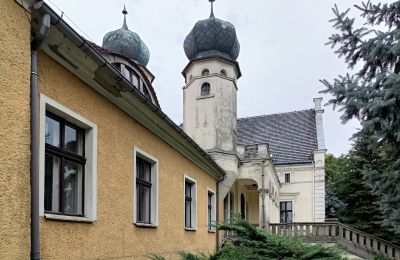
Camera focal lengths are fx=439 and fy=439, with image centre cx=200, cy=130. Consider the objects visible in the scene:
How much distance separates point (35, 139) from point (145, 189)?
16.2 ft

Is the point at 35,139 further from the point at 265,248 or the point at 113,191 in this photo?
the point at 265,248

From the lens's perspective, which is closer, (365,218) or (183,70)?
(183,70)

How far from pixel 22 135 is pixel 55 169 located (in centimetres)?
137

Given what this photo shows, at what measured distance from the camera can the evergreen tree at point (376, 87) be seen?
23.4ft

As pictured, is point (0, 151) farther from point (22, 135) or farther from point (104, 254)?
point (104, 254)

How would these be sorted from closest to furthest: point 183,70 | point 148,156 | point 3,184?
point 3,184 < point 148,156 < point 183,70

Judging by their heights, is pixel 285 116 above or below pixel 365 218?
above

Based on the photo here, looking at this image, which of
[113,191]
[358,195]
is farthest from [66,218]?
[358,195]

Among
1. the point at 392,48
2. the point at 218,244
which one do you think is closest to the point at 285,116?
the point at 218,244

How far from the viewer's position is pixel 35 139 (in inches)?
189

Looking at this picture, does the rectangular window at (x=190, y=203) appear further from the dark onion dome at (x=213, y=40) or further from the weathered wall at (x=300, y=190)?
the weathered wall at (x=300, y=190)

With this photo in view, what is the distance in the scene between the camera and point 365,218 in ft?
101

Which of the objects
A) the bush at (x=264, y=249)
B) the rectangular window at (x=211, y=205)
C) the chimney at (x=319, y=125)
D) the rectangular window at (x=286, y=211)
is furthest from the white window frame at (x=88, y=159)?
the chimney at (x=319, y=125)

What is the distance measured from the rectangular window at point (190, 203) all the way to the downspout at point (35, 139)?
27.9 ft
